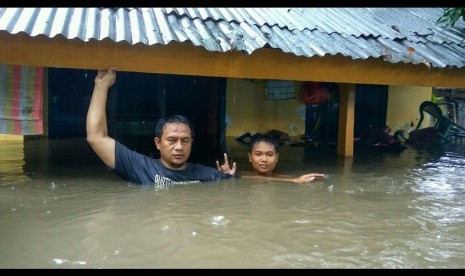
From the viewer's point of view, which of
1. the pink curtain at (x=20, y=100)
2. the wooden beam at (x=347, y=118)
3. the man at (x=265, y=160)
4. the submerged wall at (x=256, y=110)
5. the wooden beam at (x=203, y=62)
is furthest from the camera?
the submerged wall at (x=256, y=110)

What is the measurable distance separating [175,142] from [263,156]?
54.5 inches

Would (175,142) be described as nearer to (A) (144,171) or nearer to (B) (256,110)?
(A) (144,171)

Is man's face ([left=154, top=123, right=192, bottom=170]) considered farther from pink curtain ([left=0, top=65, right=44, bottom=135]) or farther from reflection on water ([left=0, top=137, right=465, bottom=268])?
pink curtain ([left=0, top=65, right=44, bottom=135])

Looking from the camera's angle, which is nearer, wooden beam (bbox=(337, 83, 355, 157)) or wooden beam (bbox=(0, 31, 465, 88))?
wooden beam (bbox=(0, 31, 465, 88))

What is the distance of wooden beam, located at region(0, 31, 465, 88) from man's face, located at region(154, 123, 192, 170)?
0.71m

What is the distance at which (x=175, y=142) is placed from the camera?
5.10 meters

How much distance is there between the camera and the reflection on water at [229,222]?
2.93 metres

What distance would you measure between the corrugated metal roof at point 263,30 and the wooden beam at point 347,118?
3.36ft

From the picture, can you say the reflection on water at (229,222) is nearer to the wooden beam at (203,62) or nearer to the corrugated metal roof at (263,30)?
the wooden beam at (203,62)

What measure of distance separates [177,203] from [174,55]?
180 centimetres

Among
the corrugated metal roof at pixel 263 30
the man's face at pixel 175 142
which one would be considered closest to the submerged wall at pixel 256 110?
the corrugated metal roof at pixel 263 30

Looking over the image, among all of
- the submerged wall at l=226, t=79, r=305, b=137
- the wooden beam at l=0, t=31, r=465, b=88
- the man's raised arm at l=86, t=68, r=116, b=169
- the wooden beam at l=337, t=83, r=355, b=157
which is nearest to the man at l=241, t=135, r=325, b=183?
the wooden beam at l=0, t=31, r=465, b=88

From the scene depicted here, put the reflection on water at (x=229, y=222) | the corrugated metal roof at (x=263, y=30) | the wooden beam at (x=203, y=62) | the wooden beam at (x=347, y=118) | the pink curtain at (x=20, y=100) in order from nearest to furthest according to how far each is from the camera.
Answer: the reflection on water at (x=229, y=222), the wooden beam at (x=203, y=62), the corrugated metal roof at (x=263, y=30), the pink curtain at (x=20, y=100), the wooden beam at (x=347, y=118)

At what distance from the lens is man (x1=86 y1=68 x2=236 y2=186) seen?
195 inches
